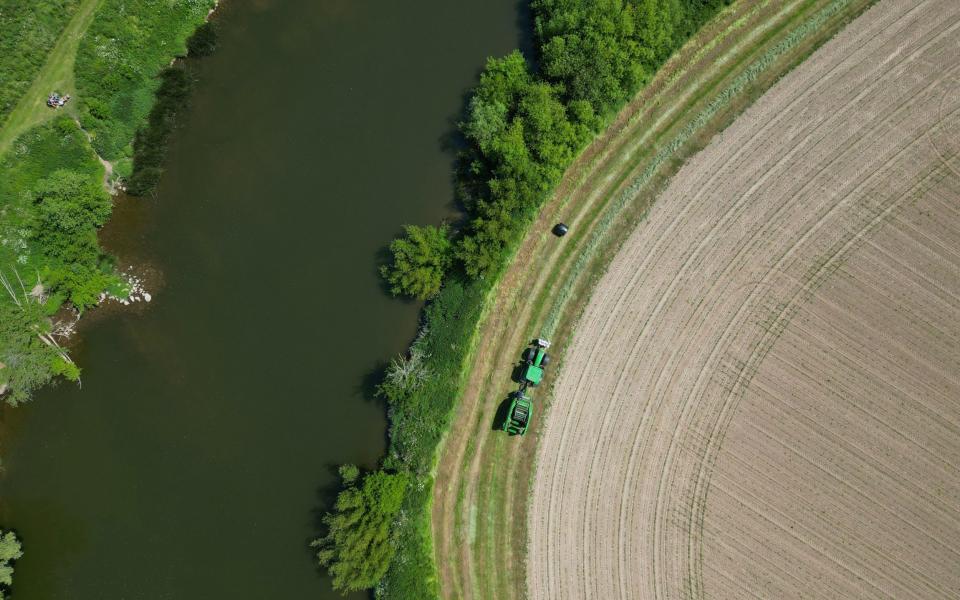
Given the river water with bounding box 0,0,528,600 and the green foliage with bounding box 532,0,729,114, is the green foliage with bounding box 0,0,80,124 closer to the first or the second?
the river water with bounding box 0,0,528,600

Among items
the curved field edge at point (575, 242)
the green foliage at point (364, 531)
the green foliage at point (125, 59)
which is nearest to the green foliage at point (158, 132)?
the green foliage at point (125, 59)

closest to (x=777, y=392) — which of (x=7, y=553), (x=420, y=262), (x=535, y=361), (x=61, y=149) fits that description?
(x=535, y=361)

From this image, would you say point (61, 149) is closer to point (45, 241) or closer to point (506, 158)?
point (45, 241)

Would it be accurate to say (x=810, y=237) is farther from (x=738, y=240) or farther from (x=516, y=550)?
(x=516, y=550)

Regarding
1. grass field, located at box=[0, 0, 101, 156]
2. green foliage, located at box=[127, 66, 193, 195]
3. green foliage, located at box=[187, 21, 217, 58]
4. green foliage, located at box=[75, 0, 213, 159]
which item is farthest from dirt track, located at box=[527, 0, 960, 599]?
grass field, located at box=[0, 0, 101, 156]

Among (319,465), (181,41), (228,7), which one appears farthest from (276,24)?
(319,465)
